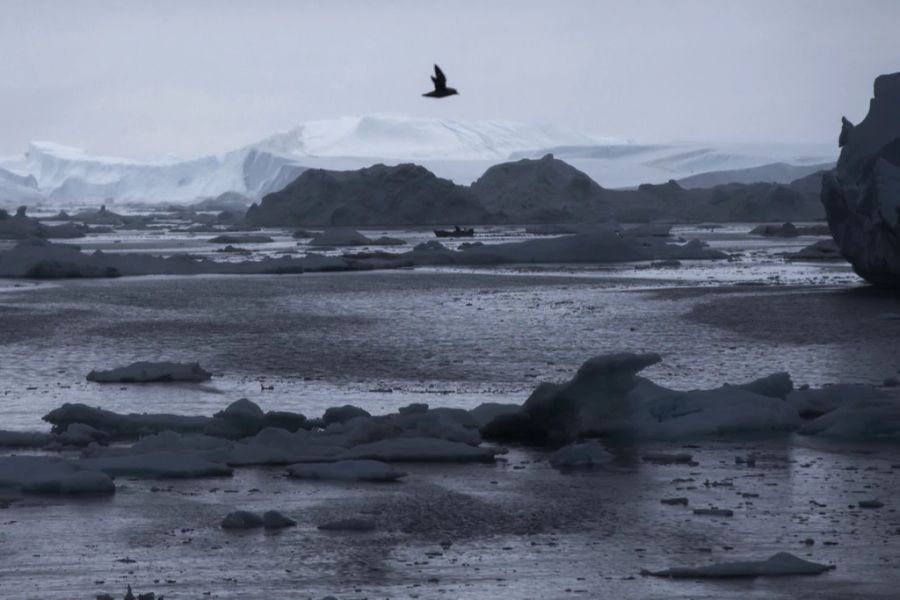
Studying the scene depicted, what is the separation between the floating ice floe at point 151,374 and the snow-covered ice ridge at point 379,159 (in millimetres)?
69187

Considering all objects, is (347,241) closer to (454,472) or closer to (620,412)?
(620,412)

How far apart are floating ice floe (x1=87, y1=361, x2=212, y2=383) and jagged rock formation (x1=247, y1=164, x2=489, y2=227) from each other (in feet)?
A: 117

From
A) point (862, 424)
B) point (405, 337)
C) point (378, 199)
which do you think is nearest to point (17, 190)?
point (378, 199)

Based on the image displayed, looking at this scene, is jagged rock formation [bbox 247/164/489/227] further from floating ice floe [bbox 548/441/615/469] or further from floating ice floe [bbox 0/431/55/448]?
floating ice floe [bbox 548/441/615/469]

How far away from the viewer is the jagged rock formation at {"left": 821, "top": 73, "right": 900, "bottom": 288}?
21484 mm

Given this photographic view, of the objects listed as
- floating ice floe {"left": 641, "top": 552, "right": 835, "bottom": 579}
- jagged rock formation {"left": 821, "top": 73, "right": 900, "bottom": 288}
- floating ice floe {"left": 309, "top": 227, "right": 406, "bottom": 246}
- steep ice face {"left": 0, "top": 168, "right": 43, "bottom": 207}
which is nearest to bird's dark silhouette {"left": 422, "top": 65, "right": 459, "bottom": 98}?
floating ice floe {"left": 641, "top": 552, "right": 835, "bottom": 579}

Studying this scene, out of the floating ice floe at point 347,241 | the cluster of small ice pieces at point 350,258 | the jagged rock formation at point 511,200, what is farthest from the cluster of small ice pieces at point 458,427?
the jagged rock formation at point 511,200

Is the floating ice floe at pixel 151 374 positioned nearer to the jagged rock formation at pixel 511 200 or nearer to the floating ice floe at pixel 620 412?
the floating ice floe at pixel 620 412

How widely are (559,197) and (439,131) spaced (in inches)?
2230

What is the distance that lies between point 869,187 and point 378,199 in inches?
1201

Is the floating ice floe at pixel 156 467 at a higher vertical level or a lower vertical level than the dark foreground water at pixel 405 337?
lower

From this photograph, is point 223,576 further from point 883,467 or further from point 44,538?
point 883,467

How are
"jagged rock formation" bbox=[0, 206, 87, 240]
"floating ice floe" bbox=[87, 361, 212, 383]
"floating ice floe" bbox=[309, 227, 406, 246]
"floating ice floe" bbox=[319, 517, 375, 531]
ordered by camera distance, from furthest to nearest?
"jagged rock formation" bbox=[0, 206, 87, 240] < "floating ice floe" bbox=[309, 227, 406, 246] < "floating ice floe" bbox=[87, 361, 212, 383] < "floating ice floe" bbox=[319, 517, 375, 531]

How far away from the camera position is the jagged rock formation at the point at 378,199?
49.5m
